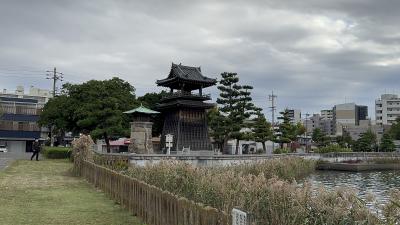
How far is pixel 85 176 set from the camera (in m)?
22.3

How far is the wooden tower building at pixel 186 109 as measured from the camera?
47881 millimetres

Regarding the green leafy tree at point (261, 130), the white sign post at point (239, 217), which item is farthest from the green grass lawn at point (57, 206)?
the green leafy tree at point (261, 130)

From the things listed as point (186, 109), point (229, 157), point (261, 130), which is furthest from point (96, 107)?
point (261, 130)

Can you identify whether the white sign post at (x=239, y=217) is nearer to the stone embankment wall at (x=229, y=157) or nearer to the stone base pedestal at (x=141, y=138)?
the stone embankment wall at (x=229, y=157)

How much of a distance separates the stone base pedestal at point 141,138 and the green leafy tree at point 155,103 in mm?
21831

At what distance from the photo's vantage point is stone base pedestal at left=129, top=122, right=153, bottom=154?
38719mm

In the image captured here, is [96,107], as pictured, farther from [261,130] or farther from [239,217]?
[239,217]

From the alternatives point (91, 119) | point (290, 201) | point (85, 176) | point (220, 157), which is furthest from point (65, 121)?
point (290, 201)

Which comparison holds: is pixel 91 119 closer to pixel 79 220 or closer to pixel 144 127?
pixel 144 127

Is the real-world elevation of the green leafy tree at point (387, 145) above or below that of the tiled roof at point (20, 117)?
below

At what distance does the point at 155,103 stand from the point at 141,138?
24.1 metres

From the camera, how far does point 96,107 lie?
1789 inches

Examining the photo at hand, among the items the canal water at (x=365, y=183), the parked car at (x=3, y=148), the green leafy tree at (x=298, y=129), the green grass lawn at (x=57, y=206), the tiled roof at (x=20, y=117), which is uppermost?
the tiled roof at (x=20, y=117)

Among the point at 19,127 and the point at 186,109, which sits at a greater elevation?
the point at 186,109
